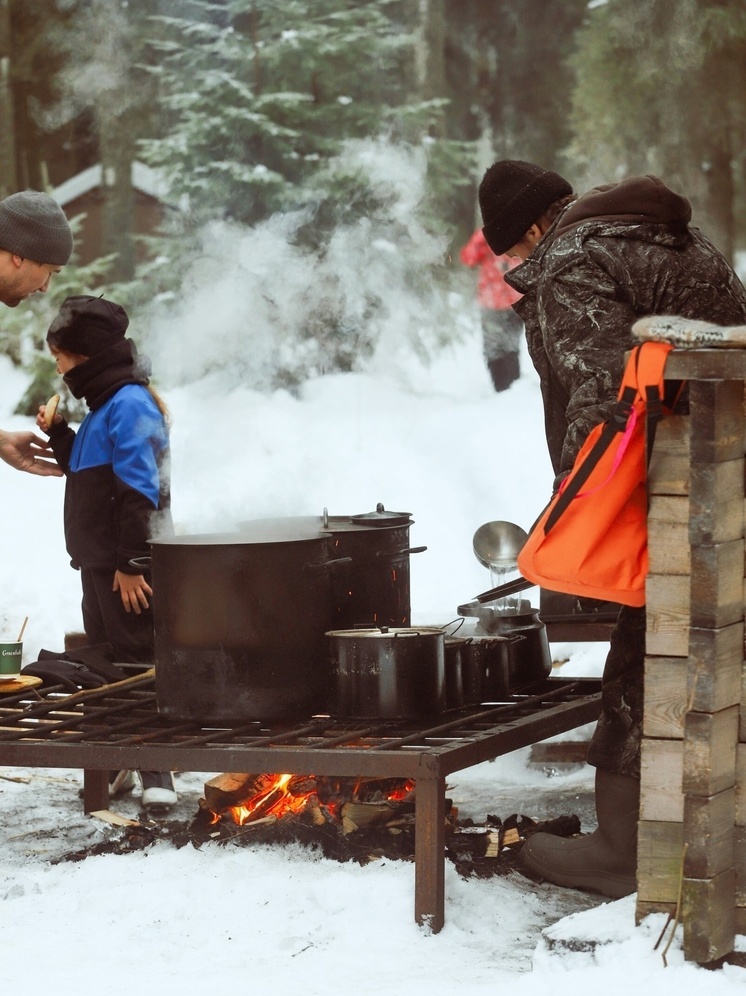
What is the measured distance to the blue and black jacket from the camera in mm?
5762

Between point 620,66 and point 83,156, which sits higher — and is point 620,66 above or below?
above

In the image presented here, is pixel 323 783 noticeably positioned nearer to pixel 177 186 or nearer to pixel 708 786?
pixel 708 786

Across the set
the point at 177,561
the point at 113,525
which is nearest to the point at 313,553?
the point at 177,561

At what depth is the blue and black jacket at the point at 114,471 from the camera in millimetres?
→ 5762

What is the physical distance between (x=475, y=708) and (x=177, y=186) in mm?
10510

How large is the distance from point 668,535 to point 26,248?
3.46 metres

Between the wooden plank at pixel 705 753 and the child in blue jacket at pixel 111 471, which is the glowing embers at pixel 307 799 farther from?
the wooden plank at pixel 705 753

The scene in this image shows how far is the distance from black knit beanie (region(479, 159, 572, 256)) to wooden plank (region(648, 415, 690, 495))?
1406mm

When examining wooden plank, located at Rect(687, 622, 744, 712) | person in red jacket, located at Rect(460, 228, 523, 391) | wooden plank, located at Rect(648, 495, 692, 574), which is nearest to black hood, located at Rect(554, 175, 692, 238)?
wooden plank, located at Rect(648, 495, 692, 574)

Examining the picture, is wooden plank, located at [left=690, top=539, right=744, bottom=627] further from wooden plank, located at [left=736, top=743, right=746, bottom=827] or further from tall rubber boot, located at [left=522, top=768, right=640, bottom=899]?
tall rubber boot, located at [left=522, top=768, right=640, bottom=899]

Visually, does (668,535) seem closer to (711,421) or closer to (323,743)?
(711,421)

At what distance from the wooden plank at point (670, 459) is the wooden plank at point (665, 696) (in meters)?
0.44

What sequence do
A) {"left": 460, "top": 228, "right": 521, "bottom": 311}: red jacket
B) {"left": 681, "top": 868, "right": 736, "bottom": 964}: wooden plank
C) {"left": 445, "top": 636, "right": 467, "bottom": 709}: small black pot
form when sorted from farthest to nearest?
1. {"left": 460, "top": 228, "right": 521, "bottom": 311}: red jacket
2. {"left": 445, "top": 636, "right": 467, "bottom": 709}: small black pot
3. {"left": 681, "top": 868, "right": 736, "bottom": 964}: wooden plank

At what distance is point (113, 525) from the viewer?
5.92 metres
